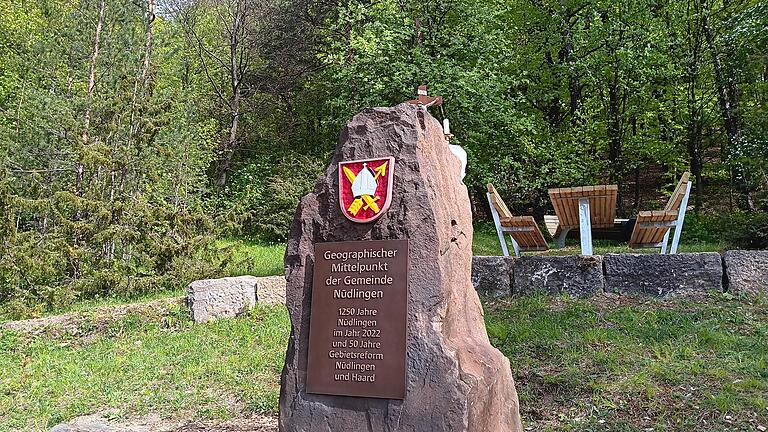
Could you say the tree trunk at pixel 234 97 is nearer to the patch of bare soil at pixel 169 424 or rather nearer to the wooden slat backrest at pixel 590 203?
the wooden slat backrest at pixel 590 203

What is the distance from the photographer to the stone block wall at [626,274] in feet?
20.9

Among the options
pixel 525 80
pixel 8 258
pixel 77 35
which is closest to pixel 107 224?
pixel 8 258

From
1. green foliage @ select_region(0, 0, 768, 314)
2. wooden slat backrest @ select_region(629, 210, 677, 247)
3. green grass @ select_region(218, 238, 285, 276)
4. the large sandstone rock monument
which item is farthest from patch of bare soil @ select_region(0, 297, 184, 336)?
wooden slat backrest @ select_region(629, 210, 677, 247)

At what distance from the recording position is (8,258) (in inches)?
348

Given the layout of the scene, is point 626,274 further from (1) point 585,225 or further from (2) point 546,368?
(2) point 546,368

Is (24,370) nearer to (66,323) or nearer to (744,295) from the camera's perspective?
(66,323)

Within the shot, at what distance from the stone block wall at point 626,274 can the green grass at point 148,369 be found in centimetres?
265

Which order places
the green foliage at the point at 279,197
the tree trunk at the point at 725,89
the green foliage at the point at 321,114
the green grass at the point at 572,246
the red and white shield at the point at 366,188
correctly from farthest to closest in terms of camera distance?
1. the green foliage at the point at 279,197
2. the tree trunk at the point at 725,89
3. the green foliage at the point at 321,114
4. the green grass at the point at 572,246
5. the red and white shield at the point at 366,188

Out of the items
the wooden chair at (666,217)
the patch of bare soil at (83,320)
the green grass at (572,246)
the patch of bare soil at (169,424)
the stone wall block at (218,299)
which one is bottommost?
the patch of bare soil at (169,424)

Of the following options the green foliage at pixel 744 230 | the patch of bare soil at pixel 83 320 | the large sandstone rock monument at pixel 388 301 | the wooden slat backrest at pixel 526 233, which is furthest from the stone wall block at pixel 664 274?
the patch of bare soil at pixel 83 320

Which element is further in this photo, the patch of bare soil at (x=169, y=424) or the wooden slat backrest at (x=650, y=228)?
the wooden slat backrest at (x=650, y=228)

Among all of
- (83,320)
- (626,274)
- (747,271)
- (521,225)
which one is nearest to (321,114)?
(83,320)

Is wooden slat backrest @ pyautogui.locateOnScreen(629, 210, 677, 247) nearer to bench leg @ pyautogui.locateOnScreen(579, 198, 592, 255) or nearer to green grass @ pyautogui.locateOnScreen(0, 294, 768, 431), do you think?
bench leg @ pyautogui.locateOnScreen(579, 198, 592, 255)

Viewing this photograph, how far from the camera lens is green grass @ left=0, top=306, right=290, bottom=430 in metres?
5.28
